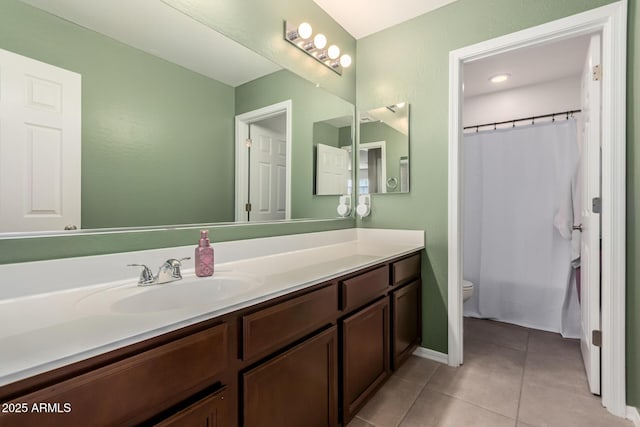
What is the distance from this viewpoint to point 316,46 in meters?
2.00

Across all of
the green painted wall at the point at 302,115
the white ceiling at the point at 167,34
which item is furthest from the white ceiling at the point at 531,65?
the white ceiling at the point at 167,34

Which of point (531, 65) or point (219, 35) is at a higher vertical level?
point (531, 65)

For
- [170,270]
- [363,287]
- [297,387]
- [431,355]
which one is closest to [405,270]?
[363,287]

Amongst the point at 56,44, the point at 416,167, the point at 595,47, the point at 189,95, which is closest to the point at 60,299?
the point at 56,44

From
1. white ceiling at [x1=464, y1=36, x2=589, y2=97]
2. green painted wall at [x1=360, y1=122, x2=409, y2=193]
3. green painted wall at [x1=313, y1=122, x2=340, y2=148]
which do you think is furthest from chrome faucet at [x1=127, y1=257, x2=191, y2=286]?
white ceiling at [x1=464, y1=36, x2=589, y2=97]

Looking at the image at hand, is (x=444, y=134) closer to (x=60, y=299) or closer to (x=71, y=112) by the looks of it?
(x=71, y=112)

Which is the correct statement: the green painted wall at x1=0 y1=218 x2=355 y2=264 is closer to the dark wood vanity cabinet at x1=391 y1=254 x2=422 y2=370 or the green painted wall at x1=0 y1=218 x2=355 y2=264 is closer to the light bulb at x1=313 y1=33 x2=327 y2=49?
the dark wood vanity cabinet at x1=391 y1=254 x2=422 y2=370

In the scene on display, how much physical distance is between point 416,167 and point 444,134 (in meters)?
0.28

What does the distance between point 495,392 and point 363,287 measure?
3.39ft

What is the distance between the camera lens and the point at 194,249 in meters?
1.35

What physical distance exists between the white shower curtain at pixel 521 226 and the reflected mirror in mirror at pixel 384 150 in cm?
122

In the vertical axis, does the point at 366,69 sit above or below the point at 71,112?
above

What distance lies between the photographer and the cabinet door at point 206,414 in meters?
0.74

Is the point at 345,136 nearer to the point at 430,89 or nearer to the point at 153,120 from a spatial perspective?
the point at 430,89
